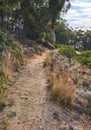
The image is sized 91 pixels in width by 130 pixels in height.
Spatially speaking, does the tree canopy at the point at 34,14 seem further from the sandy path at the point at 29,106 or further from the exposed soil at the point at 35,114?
the exposed soil at the point at 35,114

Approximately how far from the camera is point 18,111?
8703 millimetres

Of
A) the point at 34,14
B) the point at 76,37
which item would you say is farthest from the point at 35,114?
the point at 76,37

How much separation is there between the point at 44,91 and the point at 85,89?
1.94 m

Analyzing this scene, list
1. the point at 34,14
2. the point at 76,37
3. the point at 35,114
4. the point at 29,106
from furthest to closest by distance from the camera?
the point at 76,37
the point at 34,14
the point at 29,106
the point at 35,114

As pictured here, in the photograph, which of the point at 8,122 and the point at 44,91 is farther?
the point at 44,91

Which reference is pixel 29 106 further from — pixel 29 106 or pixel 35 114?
pixel 35 114

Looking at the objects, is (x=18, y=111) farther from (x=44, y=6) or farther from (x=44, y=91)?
(x=44, y=6)

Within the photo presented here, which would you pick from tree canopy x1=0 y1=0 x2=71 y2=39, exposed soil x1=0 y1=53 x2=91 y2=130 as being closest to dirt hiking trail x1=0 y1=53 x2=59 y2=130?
exposed soil x1=0 y1=53 x2=91 y2=130

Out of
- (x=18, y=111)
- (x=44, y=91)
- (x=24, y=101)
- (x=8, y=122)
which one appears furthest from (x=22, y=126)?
(x=44, y=91)

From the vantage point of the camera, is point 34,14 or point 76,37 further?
point 76,37

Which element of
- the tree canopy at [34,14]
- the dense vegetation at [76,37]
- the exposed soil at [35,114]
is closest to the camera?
the exposed soil at [35,114]

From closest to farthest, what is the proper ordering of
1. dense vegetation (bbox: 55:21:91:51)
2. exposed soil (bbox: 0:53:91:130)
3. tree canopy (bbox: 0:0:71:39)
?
1. exposed soil (bbox: 0:53:91:130)
2. tree canopy (bbox: 0:0:71:39)
3. dense vegetation (bbox: 55:21:91:51)

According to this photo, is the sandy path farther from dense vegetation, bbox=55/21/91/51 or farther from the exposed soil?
dense vegetation, bbox=55/21/91/51

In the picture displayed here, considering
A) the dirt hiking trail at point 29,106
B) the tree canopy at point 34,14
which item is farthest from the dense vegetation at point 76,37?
the dirt hiking trail at point 29,106
